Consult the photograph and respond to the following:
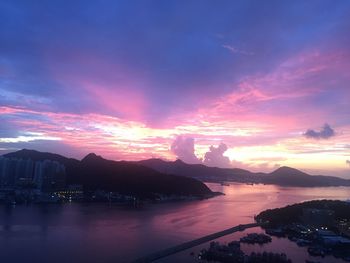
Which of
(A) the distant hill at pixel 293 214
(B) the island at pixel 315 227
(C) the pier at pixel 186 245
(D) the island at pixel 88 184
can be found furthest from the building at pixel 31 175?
(C) the pier at pixel 186 245

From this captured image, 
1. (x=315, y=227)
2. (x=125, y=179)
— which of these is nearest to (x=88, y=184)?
(x=125, y=179)

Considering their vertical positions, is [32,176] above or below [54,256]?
above

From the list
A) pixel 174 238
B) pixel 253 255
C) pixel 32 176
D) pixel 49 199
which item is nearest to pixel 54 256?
pixel 174 238

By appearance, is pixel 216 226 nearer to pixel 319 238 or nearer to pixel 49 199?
pixel 319 238

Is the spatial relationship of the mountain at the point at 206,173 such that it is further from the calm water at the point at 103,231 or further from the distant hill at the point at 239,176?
the calm water at the point at 103,231

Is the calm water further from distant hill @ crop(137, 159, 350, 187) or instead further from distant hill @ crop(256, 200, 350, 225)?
distant hill @ crop(137, 159, 350, 187)
